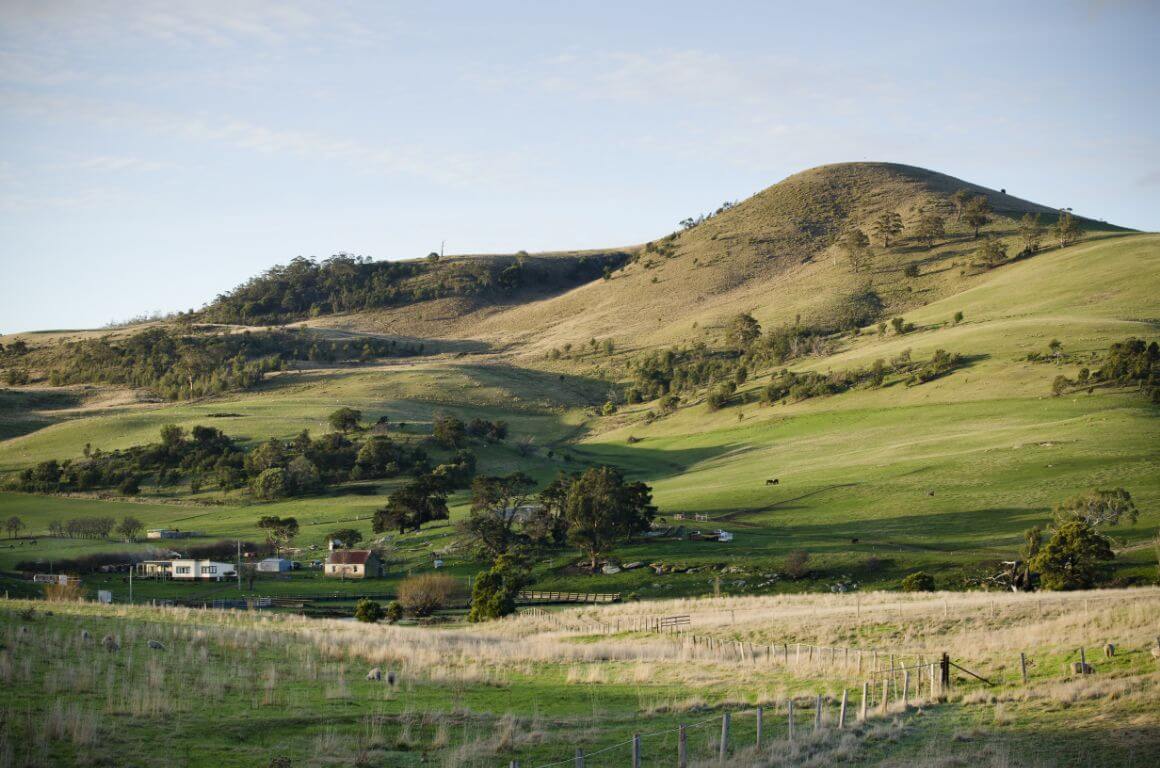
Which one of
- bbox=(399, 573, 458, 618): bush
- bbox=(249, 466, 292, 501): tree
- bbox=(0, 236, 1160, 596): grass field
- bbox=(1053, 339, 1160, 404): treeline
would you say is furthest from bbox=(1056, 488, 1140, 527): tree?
bbox=(249, 466, 292, 501): tree

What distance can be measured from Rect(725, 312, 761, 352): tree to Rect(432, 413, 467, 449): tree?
63176mm

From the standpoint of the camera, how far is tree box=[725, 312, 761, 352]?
17525cm

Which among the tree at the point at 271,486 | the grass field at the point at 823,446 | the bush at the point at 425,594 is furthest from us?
the tree at the point at 271,486

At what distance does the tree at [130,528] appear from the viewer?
92.2 meters

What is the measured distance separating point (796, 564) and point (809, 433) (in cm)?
5285

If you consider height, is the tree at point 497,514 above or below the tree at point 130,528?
above

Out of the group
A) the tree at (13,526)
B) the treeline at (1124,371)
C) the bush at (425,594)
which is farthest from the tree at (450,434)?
the treeline at (1124,371)

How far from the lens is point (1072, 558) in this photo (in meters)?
55.7

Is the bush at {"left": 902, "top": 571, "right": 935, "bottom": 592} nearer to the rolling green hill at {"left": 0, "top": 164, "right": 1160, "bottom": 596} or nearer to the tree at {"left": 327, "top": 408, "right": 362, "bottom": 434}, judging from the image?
the rolling green hill at {"left": 0, "top": 164, "right": 1160, "bottom": 596}

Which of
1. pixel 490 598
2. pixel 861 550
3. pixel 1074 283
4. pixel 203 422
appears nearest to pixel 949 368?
pixel 1074 283

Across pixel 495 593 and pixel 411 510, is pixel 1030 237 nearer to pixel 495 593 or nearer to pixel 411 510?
pixel 411 510

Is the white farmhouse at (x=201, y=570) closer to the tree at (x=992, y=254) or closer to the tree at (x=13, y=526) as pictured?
the tree at (x=13, y=526)

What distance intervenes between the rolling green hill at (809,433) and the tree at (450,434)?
340 centimetres

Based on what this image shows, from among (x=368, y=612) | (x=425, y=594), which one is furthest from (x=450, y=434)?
(x=368, y=612)
